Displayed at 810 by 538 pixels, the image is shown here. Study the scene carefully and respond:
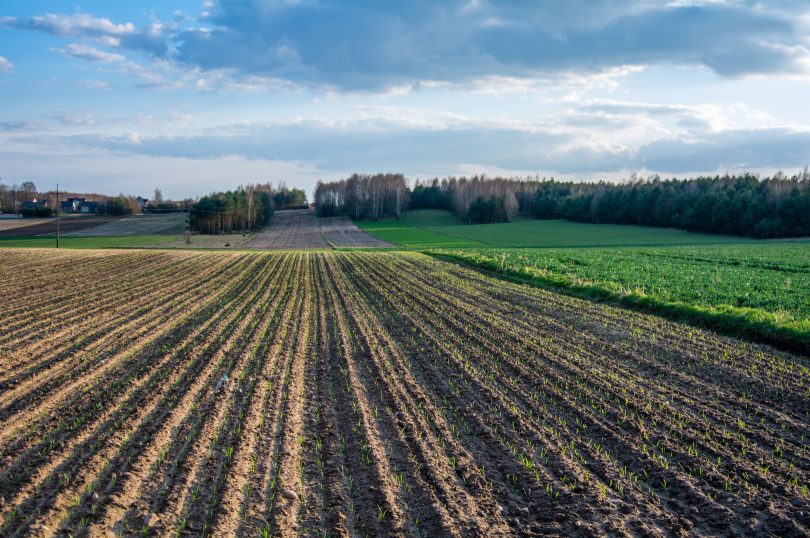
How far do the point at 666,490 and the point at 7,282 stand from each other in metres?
27.4

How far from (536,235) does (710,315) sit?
64.5 meters

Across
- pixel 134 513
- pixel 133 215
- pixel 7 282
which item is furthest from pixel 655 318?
pixel 133 215

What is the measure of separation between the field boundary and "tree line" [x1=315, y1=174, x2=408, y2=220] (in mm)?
90252

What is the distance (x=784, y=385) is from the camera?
1156 centimetres

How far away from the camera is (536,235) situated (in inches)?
3201

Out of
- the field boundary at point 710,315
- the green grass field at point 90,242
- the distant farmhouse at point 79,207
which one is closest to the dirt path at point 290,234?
the green grass field at point 90,242

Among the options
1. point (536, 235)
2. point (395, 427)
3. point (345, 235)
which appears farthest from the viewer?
point (345, 235)

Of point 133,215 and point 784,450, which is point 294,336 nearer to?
point 784,450

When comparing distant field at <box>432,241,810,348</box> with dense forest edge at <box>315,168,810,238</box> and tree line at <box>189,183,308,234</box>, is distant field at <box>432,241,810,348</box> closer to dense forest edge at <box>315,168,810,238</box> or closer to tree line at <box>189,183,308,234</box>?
dense forest edge at <box>315,168,810,238</box>

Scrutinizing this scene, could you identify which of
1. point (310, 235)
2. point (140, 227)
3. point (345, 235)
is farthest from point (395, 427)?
point (140, 227)

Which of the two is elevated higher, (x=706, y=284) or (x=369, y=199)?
(x=369, y=199)

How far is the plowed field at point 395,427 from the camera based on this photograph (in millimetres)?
6613

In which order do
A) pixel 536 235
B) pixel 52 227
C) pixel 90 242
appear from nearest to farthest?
pixel 90 242
pixel 536 235
pixel 52 227

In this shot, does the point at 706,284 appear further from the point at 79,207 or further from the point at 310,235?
the point at 79,207
